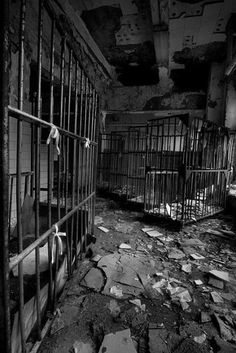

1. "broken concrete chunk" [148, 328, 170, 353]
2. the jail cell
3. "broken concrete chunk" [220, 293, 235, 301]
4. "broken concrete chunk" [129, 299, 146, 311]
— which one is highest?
the jail cell

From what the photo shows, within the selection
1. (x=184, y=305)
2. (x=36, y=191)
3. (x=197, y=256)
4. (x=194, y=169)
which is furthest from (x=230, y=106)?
(x=36, y=191)

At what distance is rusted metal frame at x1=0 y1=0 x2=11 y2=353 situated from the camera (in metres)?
0.76

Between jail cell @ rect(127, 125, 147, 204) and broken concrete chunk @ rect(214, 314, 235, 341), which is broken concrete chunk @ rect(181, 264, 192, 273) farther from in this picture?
jail cell @ rect(127, 125, 147, 204)

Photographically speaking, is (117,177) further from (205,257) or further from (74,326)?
(74,326)

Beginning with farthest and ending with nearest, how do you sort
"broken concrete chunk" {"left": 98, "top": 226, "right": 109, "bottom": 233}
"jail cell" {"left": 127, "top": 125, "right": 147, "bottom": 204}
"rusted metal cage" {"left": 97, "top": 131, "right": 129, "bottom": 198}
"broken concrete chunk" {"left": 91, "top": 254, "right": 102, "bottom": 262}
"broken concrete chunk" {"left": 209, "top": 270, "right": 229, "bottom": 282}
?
"rusted metal cage" {"left": 97, "top": 131, "right": 129, "bottom": 198}
"jail cell" {"left": 127, "top": 125, "right": 147, "bottom": 204}
"broken concrete chunk" {"left": 98, "top": 226, "right": 109, "bottom": 233}
"broken concrete chunk" {"left": 91, "top": 254, "right": 102, "bottom": 262}
"broken concrete chunk" {"left": 209, "top": 270, "right": 229, "bottom": 282}

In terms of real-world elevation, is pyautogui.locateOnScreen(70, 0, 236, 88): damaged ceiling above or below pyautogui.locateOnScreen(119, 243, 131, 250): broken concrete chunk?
above

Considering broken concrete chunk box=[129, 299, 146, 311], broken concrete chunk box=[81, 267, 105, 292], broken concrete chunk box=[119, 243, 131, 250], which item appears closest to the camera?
broken concrete chunk box=[129, 299, 146, 311]

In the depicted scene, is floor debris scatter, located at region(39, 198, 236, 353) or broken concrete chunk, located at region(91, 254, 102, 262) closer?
floor debris scatter, located at region(39, 198, 236, 353)

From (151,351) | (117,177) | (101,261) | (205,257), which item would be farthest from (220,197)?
(151,351)

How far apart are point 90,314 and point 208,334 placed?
0.96 meters

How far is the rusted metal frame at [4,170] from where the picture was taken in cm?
76

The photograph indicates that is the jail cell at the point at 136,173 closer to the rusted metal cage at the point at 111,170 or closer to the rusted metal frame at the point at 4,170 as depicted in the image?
the rusted metal cage at the point at 111,170

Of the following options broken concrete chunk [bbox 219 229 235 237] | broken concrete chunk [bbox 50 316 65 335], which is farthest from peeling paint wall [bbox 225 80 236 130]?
broken concrete chunk [bbox 50 316 65 335]

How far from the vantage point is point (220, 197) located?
4.94 metres
